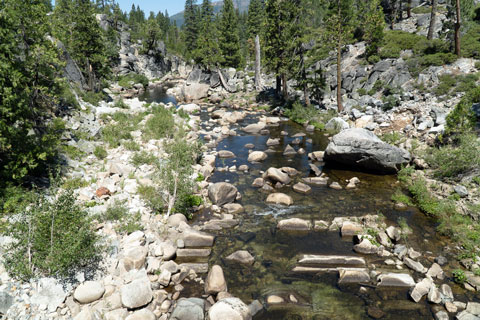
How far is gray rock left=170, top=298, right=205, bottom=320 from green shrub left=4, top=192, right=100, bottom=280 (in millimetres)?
3468

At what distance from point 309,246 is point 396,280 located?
342cm

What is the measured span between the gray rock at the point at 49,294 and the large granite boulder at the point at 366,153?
1697 cm

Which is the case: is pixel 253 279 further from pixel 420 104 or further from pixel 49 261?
pixel 420 104

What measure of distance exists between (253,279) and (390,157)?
13144 mm

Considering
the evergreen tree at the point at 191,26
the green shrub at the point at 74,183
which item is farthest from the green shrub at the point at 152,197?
the evergreen tree at the point at 191,26

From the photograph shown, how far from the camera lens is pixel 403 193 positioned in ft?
52.6

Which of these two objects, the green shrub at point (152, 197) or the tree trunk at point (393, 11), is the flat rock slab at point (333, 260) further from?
the tree trunk at point (393, 11)

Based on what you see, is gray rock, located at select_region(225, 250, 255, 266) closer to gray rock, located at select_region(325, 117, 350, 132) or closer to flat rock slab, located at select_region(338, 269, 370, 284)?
flat rock slab, located at select_region(338, 269, 370, 284)

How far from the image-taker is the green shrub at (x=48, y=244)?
26.7 feet

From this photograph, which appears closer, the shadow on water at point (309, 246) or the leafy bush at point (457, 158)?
the shadow on water at point (309, 246)

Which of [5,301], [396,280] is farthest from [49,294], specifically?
[396,280]

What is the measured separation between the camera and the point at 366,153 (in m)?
18.2

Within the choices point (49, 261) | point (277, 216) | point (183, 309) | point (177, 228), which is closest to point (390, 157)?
point (277, 216)

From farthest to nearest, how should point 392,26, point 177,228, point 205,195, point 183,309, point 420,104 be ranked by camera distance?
point 392,26
point 420,104
point 205,195
point 177,228
point 183,309
